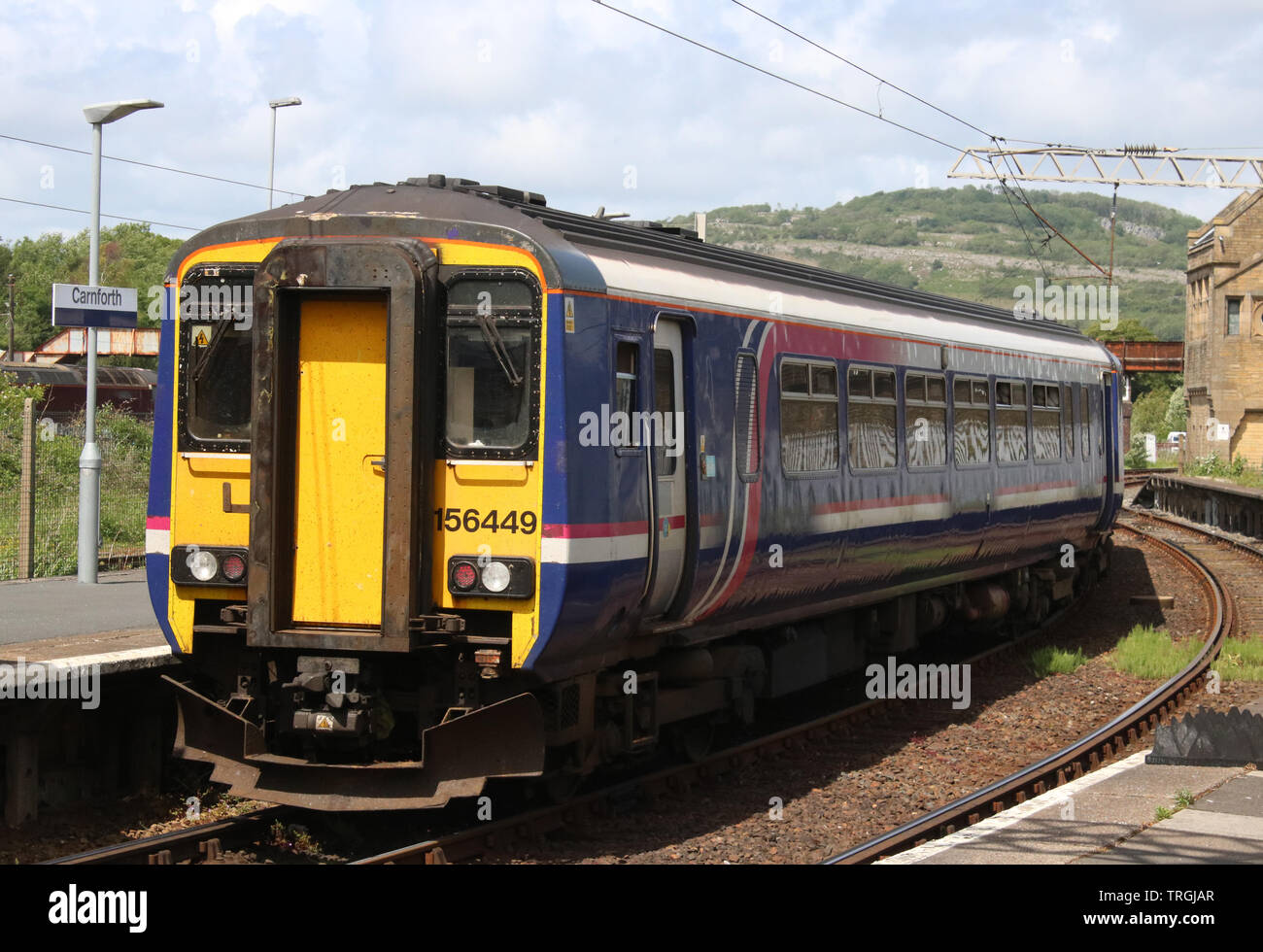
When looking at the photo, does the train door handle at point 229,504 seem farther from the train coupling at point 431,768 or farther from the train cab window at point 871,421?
the train cab window at point 871,421

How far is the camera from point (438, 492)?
7.95 meters

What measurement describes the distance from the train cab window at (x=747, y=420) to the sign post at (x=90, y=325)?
23.8 feet

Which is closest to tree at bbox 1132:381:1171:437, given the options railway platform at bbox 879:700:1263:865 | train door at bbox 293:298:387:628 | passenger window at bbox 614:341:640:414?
railway platform at bbox 879:700:1263:865

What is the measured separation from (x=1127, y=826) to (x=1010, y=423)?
7953 millimetres

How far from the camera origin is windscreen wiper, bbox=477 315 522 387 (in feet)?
25.7

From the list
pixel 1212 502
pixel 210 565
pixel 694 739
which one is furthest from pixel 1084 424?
pixel 1212 502

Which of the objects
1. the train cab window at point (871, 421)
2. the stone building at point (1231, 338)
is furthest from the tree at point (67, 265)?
the train cab window at point (871, 421)

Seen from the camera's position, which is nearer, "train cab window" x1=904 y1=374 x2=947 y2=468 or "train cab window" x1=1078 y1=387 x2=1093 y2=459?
"train cab window" x1=904 y1=374 x2=947 y2=468

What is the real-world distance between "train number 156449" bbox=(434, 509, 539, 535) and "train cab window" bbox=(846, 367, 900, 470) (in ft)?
14.0

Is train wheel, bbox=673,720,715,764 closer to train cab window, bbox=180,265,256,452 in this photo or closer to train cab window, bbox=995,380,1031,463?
train cab window, bbox=180,265,256,452

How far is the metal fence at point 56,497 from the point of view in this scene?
15.4 m

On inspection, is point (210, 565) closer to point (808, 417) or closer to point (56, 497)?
point (808, 417)
